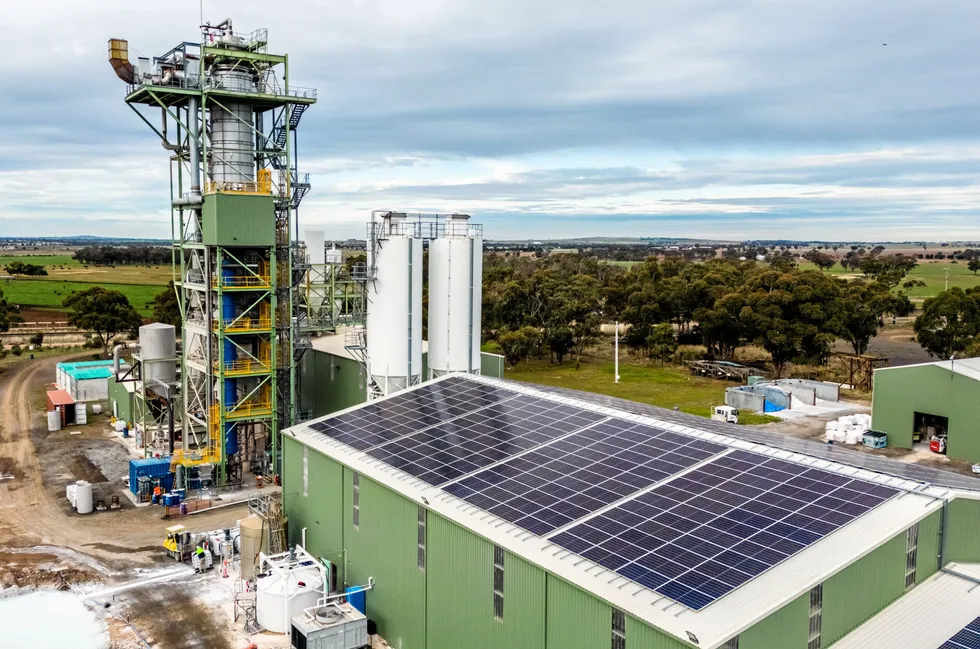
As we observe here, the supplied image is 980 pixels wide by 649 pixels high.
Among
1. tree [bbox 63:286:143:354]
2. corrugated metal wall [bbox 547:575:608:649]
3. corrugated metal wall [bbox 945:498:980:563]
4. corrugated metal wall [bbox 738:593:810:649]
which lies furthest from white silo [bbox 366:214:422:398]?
tree [bbox 63:286:143:354]

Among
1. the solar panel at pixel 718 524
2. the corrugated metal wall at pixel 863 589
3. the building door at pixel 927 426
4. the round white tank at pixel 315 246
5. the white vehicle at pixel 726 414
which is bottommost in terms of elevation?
the white vehicle at pixel 726 414

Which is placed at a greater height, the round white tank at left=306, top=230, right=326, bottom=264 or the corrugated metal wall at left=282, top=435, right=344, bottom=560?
the round white tank at left=306, top=230, right=326, bottom=264

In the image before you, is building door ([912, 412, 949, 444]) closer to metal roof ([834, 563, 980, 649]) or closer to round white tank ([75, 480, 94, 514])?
metal roof ([834, 563, 980, 649])

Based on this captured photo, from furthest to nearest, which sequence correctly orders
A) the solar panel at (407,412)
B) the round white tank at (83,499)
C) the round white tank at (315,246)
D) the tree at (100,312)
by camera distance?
the tree at (100,312) → the round white tank at (315,246) → the round white tank at (83,499) → the solar panel at (407,412)

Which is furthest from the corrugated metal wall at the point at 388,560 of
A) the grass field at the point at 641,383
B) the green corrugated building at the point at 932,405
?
the grass field at the point at 641,383

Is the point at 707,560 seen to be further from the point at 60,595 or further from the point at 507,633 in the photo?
the point at 60,595

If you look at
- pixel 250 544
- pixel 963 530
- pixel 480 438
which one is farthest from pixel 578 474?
pixel 250 544

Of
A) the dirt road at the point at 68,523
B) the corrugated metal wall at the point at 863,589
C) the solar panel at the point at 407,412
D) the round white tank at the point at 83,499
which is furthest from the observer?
the round white tank at the point at 83,499

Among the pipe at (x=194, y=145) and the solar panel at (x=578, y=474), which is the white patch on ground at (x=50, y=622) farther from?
the pipe at (x=194, y=145)
